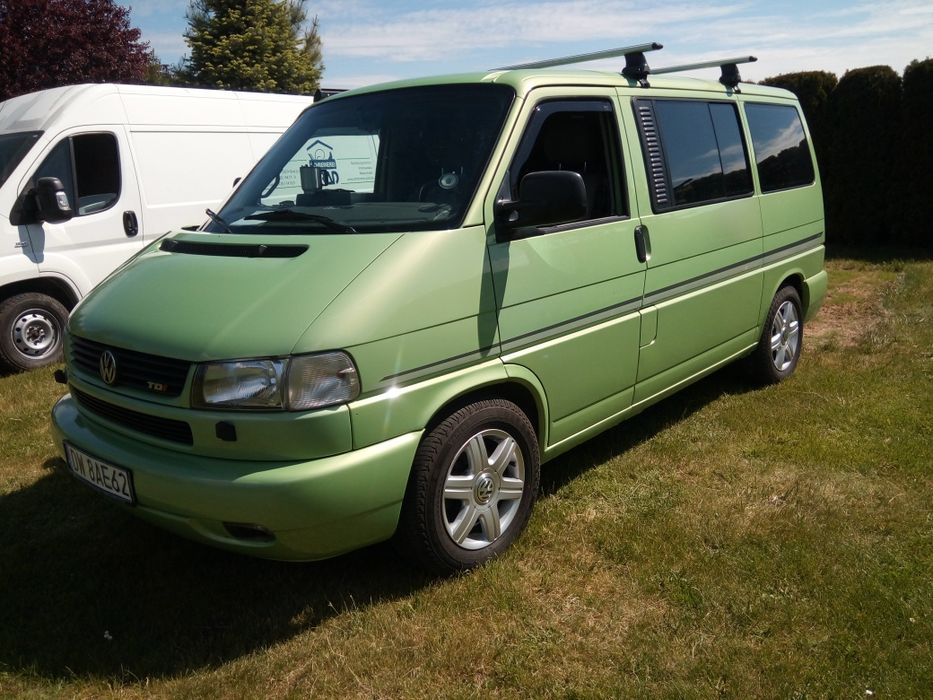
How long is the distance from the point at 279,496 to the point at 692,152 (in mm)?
3128

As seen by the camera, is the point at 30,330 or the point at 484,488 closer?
the point at 484,488

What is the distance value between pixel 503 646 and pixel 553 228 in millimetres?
1769

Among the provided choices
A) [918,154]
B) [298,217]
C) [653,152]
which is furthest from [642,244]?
[918,154]

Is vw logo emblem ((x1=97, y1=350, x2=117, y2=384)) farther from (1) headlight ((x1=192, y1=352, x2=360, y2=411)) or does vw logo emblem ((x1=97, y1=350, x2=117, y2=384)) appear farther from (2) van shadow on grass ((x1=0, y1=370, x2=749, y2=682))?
(2) van shadow on grass ((x1=0, y1=370, x2=749, y2=682))

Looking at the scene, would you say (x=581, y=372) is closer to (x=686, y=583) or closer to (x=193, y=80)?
(x=686, y=583)

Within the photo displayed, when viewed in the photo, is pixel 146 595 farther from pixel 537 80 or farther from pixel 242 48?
pixel 242 48

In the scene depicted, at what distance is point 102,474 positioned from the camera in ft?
10.1

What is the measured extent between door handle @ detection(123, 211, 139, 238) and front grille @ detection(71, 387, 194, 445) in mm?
4428

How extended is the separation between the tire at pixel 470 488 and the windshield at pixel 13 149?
558 centimetres

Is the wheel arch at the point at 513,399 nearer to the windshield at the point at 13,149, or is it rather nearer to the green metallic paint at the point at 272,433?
the green metallic paint at the point at 272,433

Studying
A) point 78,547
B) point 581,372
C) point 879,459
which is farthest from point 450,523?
point 879,459

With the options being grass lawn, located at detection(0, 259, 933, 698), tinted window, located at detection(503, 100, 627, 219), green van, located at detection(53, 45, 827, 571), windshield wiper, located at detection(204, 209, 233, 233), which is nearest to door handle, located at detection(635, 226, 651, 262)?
green van, located at detection(53, 45, 827, 571)

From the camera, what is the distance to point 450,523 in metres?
3.28

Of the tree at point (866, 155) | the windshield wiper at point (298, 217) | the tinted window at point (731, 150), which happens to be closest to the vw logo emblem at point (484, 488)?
the windshield wiper at point (298, 217)
